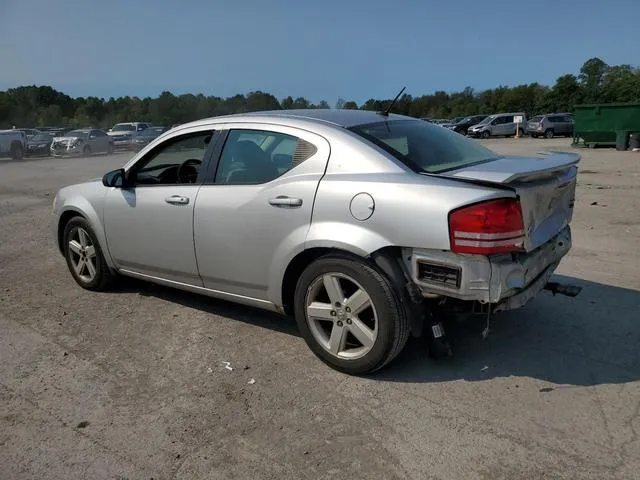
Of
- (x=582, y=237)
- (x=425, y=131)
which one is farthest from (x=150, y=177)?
(x=582, y=237)

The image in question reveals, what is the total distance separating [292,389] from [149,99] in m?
62.0

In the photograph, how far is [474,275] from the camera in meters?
3.04

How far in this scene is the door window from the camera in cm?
374

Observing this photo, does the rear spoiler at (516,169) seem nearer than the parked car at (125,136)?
Yes

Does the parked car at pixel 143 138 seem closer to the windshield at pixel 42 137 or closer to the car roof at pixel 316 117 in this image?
the windshield at pixel 42 137

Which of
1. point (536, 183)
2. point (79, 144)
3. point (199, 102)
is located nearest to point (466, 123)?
point (199, 102)

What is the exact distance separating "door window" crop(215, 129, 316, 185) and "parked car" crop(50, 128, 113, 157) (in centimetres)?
2992

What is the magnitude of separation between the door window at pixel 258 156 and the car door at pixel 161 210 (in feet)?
0.79

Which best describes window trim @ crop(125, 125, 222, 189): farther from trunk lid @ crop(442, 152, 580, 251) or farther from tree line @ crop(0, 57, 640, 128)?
tree line @ crop(0, 57, 640, 128)

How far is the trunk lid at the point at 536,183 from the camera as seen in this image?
3.12 m

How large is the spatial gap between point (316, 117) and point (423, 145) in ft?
2.57

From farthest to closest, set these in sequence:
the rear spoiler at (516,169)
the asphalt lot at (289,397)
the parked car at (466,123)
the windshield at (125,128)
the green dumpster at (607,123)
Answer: the parked car at (466,123) < the windshield at (125,128) < the green dumpster at (607,123) < the rear spoiler at (516,169) < the asphalt lot at (289,397)

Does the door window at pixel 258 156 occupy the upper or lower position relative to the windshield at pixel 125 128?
upper

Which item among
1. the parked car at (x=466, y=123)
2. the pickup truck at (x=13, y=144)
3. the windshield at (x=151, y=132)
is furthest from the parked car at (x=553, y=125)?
the pickup truck at (x=13, y=144)
